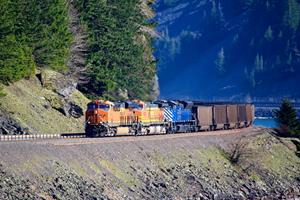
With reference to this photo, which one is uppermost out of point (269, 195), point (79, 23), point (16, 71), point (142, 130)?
point (79, 23)

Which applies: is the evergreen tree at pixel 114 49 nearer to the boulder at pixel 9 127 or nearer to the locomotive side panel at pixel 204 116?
the locomotive side panel at pixel 204 116

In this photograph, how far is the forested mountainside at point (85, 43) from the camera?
58.8 metres

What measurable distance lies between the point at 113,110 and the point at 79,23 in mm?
18017

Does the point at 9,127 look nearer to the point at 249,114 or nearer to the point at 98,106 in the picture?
the point at 98,106

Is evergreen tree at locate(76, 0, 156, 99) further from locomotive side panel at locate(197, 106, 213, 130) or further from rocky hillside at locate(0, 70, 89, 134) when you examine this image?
locomotive side panel at locate(197, 106, 213, 130)

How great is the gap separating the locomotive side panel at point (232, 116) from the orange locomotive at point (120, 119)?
1491cm

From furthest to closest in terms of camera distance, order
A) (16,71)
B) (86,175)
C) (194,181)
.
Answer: (16,71) → (194,181) → (86,175)

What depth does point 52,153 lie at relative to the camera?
4269 centimetres

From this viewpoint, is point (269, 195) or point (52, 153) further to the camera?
point (269, 195)

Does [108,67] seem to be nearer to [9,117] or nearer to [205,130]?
[205,130]

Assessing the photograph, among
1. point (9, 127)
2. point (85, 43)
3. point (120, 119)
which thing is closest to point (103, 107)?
point (120, 119)

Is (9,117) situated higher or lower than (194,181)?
higher

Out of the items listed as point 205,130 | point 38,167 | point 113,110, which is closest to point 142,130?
point 113,110

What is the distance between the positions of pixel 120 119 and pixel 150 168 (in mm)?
8670
